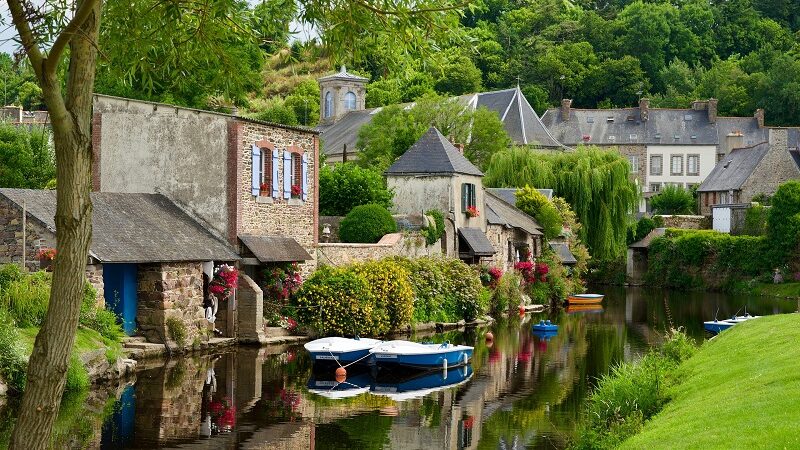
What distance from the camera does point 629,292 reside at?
6144cm

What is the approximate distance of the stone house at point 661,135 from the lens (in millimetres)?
92000

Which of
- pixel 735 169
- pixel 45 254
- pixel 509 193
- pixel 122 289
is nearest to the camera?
pixel 45 254

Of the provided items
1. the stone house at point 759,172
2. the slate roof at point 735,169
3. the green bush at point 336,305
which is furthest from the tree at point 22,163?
the slate roof at point 735,169

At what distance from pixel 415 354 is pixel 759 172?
54225 millimetres

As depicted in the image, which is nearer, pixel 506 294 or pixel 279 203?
pixel 279 203

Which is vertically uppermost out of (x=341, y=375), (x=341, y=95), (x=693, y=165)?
(x=341, y=95)

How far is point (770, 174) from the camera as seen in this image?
74.3m

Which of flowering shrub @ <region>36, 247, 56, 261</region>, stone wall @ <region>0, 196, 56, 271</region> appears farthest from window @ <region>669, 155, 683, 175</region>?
flowering shrub @ <region>36, 247, 56, 261</region>

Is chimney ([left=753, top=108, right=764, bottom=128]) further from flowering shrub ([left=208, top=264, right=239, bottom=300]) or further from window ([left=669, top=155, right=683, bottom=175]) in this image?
flowering shrub ([left=208, top=264, right=239, bottom=300])

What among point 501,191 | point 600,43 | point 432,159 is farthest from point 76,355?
point 600,43

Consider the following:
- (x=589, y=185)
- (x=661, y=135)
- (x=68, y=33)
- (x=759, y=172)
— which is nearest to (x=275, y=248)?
(x=68, y=33)

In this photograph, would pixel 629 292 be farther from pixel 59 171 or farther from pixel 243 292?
pixel 59 171

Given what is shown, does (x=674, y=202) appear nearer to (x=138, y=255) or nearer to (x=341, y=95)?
(x=341, y=95)

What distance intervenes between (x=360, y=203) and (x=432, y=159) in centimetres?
365
